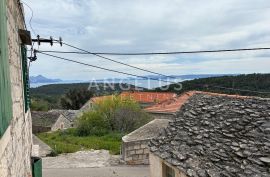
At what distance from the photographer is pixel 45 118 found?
46781 millimetres

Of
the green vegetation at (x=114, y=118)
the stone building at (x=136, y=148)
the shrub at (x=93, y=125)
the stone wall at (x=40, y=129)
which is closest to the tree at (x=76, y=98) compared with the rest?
the stone wall at (x=40, y=129)

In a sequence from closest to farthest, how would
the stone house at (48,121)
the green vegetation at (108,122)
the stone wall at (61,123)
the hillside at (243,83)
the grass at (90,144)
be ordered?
the grass at (90,144), the green vegetation at (108,122), the hillside at (243,83), the stone house at (48,121), the stone wall at (61,123)

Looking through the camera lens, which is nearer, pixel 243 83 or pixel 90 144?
pixel 90 144

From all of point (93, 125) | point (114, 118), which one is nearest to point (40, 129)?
point (93, 125)

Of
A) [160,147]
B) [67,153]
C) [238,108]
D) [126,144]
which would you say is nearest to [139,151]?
[126,144]

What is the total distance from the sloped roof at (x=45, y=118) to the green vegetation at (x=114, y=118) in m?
13.0

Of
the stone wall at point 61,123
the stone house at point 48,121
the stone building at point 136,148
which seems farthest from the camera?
the stone wall at point 61,123

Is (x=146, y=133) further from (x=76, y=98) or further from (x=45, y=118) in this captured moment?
(x=76, y=98)

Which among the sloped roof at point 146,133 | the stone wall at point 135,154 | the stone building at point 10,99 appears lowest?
the stone wall at point 135,154

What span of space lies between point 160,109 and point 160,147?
19631 millimetres

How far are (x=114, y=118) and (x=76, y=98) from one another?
110ft

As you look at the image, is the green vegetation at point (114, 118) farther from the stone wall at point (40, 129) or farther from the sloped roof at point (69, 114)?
the sloped roof at point (69, 114)

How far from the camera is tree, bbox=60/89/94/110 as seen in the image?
6297cm

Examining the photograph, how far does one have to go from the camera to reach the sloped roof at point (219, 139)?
7637 mm
